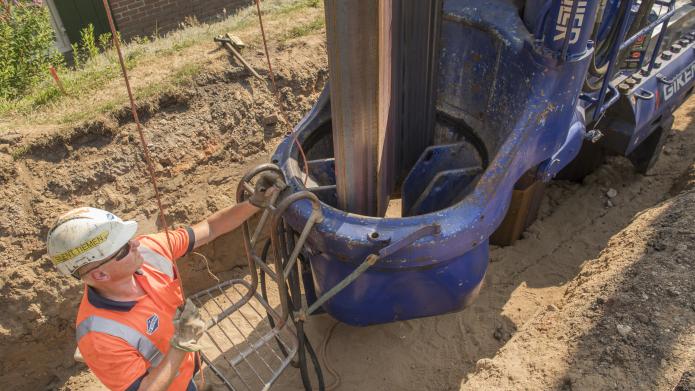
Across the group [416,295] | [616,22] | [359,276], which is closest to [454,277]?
[416,295]

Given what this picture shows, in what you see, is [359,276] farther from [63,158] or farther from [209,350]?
[63,158]

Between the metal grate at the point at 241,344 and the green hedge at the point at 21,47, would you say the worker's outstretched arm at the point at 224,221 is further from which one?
the green hedge at the point at 21,47

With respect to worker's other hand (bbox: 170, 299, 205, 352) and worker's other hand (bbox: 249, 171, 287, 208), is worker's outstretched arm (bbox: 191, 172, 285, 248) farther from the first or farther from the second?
worker's other hand (bbox: 170, 299, 205, 352)

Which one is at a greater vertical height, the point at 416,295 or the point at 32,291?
the point at 416,295

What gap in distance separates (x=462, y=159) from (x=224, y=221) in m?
1.55

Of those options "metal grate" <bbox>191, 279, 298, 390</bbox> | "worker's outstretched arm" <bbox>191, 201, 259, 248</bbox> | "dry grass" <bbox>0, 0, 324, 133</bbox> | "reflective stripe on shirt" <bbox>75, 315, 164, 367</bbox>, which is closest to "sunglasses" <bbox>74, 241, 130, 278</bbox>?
"reflective stripe on shirt" <bbox>75, 315, 164, 367</bbox>

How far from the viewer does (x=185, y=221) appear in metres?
4.75


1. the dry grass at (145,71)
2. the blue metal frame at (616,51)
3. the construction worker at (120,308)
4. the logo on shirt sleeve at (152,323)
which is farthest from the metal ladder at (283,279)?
the dry grass at (145,71)

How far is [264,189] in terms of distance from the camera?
10.00ft

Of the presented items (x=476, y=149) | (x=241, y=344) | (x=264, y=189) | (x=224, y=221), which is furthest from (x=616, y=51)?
(x=241, y=344)

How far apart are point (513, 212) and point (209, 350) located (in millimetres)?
2692

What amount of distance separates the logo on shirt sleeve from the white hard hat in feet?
1.55

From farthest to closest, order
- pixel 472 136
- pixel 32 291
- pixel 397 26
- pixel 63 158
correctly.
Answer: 1. pixel 63 158
2. pixel 32 291
3. pixel 472 136
4. pixel 397 26

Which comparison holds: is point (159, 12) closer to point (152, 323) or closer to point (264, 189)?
point (264, 189)
